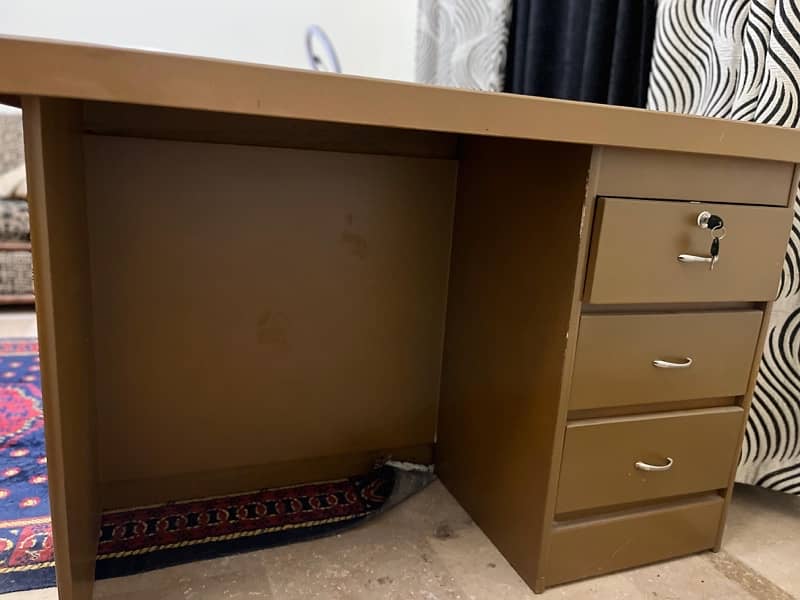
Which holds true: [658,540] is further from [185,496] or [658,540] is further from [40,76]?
[40,76]

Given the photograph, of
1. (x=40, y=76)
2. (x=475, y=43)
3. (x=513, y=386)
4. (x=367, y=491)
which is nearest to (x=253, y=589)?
(x=367, y=491)

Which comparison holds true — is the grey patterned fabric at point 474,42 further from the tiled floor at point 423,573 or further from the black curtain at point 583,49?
the tiled floor at point 423,573

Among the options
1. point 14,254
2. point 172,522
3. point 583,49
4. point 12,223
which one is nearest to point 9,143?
point 12,223

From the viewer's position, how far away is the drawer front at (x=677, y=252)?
818mm

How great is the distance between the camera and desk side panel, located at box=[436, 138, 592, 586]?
87 centimetres

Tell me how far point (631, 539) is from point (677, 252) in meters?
0.47

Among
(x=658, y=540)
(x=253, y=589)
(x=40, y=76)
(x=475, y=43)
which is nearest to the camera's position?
(x=40, y=76)

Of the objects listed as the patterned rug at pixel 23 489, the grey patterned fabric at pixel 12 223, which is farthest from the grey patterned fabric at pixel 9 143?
the patterned rug at pixel 23 489

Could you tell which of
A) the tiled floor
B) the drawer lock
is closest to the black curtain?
the drawer lock

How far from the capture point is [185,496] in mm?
1114

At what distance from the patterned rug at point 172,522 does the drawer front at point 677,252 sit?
0.61 metres

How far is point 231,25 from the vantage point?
246cm

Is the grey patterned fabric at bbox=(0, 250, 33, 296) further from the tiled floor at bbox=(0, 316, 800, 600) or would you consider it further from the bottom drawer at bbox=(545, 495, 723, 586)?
the bottom drawer at bbox=(545, 495, 723, 586)

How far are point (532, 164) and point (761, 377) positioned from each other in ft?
2.16
